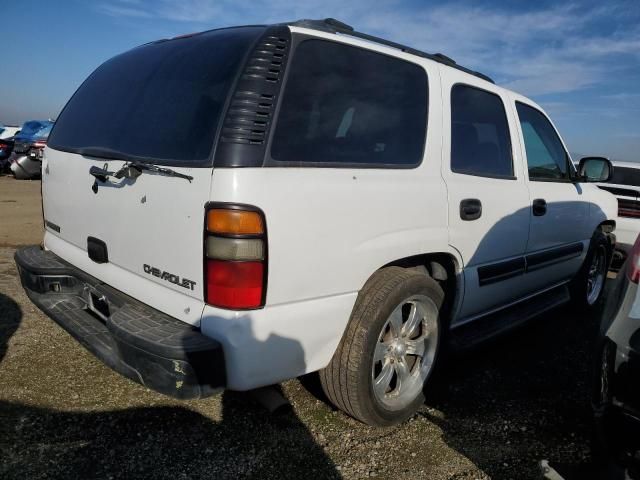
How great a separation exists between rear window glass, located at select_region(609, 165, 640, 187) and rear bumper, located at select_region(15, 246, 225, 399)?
6.47 metres

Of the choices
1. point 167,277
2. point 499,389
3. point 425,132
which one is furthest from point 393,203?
point 499,389

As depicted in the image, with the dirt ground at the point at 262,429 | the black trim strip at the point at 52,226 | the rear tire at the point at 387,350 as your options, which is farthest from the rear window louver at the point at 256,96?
the black trim strip at the point at 52,226

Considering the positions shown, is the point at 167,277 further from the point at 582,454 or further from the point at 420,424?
the point at 582,454

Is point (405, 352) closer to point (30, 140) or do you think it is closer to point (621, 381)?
point (621, 381)

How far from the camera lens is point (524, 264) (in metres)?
3.52

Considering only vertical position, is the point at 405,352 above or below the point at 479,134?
below

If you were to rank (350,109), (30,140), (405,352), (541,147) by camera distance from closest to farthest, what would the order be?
(350,109) < (405,352) < (541,147) < (30,140)

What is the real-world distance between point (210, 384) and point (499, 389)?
80.4 inches

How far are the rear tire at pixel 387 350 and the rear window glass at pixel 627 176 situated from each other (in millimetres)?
5155

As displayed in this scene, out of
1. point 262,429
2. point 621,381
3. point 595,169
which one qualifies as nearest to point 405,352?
point 262,429

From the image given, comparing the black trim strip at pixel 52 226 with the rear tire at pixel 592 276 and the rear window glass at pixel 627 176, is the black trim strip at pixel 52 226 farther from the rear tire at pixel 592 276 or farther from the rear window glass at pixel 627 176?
the rear window glass at pixel 627 176

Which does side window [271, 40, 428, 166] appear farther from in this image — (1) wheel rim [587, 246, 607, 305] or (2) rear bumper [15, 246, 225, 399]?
(1) wheel rim [587, 246, 607, 305]

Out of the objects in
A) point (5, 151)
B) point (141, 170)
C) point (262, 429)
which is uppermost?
point (5, 151)

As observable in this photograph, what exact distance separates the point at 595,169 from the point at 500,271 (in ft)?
5.95
